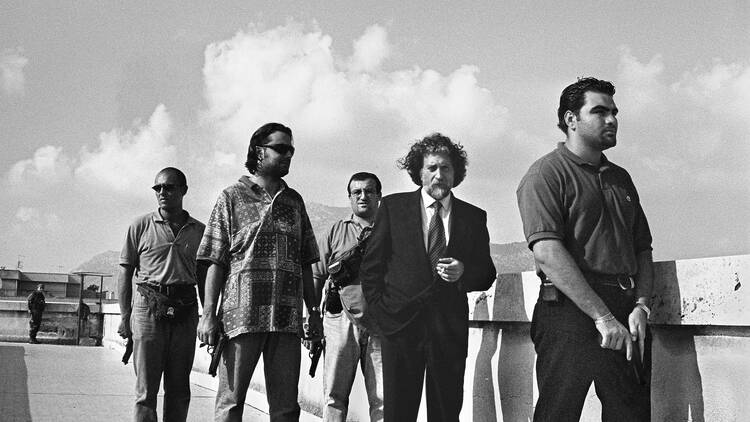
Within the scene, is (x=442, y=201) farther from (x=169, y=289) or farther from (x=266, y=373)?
(x=169, y=289)

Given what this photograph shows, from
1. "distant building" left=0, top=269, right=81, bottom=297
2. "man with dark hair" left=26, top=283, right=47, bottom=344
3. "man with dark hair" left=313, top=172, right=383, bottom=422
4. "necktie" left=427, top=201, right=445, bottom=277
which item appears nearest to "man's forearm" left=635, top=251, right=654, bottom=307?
"necktie" left=427, top=201, right=445, bottom=277

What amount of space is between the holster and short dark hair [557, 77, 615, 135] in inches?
131

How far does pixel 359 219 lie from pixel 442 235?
187cm

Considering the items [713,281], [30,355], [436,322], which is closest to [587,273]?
[713,281]

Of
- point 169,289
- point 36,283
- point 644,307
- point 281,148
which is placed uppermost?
point 36,283

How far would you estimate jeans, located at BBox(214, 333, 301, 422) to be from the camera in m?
4.33

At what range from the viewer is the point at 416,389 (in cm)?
429

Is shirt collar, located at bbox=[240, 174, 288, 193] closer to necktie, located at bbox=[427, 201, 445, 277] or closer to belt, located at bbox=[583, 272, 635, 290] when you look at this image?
necktie, located at bbox=[427, 201, 445, 277]

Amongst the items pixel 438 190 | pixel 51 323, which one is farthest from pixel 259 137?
pixel 51 323

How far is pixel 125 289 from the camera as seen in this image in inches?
248

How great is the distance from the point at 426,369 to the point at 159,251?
2.69 meters

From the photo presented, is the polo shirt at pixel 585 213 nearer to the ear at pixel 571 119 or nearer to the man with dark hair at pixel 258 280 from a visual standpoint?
the ear at pixel 571 119

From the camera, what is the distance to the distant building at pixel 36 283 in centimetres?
9019

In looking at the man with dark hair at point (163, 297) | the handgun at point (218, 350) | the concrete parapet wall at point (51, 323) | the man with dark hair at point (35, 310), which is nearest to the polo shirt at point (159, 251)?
the man with dark hair at point (163, 297)
